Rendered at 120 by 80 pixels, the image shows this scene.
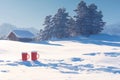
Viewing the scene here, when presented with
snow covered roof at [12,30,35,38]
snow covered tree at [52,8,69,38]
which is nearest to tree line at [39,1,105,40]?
snow covered tree at [52,8,69,38]

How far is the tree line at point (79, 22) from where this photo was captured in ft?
197

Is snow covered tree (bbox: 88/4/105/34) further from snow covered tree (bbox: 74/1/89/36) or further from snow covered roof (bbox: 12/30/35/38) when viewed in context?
snow covered roof (bbox: 12/30/35/38)

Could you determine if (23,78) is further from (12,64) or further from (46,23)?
(46,23)

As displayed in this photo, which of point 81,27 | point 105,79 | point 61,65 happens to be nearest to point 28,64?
point 61,65

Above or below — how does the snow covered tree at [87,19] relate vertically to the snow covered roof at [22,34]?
above

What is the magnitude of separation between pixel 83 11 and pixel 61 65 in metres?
39.6

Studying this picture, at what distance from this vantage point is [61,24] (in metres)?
61.5

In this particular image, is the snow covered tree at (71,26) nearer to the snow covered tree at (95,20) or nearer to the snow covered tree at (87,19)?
the snow covered tree at (87,19)

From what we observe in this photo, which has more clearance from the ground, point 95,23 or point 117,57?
point 95,23

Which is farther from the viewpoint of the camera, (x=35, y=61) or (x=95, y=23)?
(x=95, y=23)

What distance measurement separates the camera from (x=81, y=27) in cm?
6025

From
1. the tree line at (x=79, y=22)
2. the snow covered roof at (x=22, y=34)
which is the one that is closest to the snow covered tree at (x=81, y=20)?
the tree line at (x=79, y=22)

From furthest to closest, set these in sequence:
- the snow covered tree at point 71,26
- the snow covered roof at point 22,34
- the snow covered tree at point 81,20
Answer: the snow covered roof at point 22,34
the snow covered tree at point 71,26
the snow covered tree at point 81,20

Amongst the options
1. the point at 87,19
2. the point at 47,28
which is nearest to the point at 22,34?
the point at 47,28
